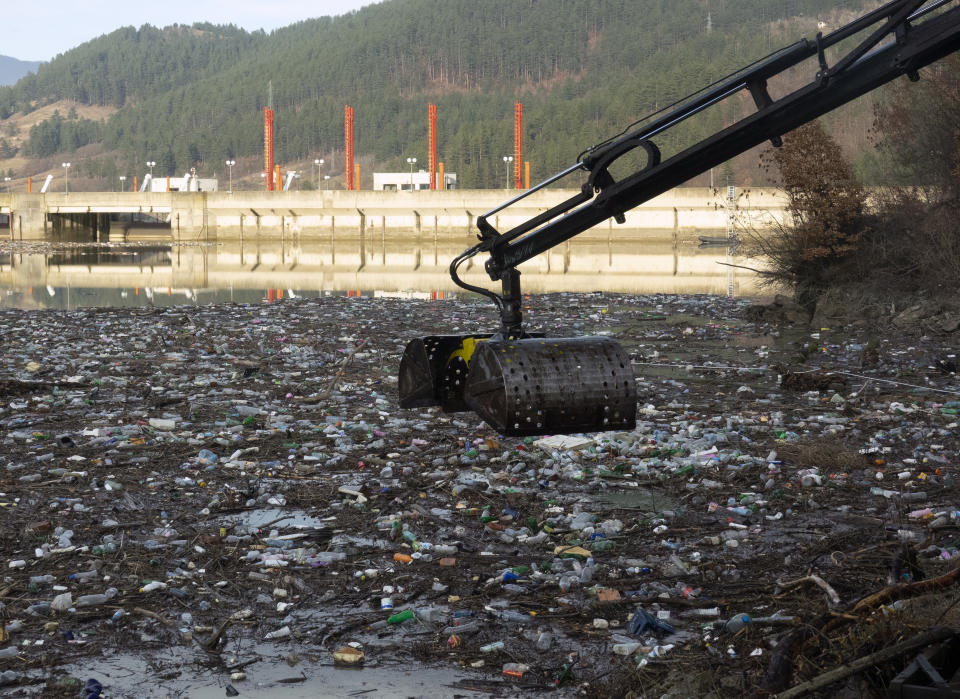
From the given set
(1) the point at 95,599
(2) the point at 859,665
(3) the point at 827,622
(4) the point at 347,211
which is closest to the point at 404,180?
(4) the point at 347,211

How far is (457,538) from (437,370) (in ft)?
3.46

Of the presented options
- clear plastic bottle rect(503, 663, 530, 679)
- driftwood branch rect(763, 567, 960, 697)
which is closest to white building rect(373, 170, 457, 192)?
clear plastic bottle rect(503, 663, 530, 679)

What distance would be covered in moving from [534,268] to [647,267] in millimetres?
4729

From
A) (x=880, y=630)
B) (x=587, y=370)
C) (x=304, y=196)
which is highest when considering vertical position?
(x=304, y=196)

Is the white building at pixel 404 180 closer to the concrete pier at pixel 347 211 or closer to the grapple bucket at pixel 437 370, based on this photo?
A: the concrete pier at pixel 347 211

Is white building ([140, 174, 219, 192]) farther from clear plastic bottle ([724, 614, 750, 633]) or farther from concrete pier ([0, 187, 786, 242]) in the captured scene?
clear plastic bottle ([724, 614, 750, 633])

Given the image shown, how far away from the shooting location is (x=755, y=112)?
15.6 feet

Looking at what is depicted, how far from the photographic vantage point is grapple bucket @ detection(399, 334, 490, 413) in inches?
220

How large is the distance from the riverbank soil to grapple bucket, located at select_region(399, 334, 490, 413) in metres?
0.86

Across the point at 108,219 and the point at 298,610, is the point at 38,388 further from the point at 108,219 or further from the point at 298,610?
the point at 108,219

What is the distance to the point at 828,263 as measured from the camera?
19.2 metres

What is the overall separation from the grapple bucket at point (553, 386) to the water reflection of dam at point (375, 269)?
16660mm

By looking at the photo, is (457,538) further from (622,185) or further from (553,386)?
(622,185)

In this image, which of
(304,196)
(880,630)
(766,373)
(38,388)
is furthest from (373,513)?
(304,196)
